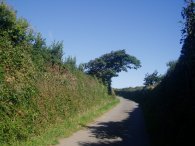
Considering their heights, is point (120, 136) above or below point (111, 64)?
below

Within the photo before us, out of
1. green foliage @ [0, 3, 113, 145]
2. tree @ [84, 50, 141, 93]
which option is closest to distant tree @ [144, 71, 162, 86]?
tree @ [84, 50, 141, 93]

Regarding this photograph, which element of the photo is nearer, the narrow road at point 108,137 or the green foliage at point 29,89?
the green foliage at point 29,89

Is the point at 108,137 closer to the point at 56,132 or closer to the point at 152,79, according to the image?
the point at 56,132

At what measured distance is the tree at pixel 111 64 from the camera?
62.3m

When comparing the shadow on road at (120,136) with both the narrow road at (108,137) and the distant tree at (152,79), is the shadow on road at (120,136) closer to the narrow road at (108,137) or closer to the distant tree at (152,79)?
the narrow road at (108,137)

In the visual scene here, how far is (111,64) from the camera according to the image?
220ft

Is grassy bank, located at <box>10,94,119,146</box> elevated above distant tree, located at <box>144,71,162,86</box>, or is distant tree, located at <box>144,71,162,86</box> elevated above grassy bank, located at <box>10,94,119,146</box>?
distant tree, located at <box>144,71,162,86</box>

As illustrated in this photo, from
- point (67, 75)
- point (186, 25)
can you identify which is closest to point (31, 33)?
point (67, 75)

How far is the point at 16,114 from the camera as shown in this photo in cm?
1167

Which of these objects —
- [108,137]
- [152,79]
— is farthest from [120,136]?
[152,79]

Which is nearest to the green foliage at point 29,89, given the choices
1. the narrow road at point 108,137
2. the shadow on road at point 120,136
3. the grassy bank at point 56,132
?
the grassy bank at point 56,132

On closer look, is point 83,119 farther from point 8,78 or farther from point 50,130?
point 8,78

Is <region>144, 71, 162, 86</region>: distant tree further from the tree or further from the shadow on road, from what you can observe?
the shadow on road

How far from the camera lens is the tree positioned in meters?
62.3
